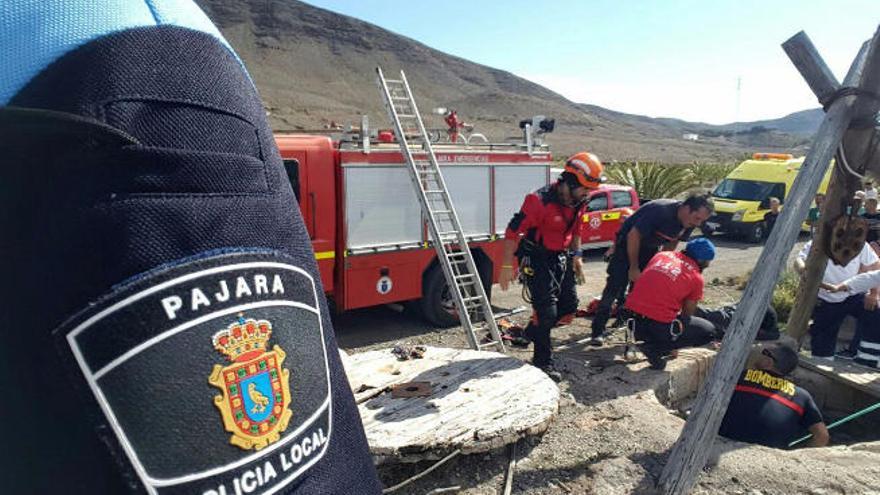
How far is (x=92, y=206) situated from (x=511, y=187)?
8.06m

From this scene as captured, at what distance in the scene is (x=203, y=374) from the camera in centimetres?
57

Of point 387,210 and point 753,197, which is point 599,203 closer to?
point 753,197

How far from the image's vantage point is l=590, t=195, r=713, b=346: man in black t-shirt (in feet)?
21.8

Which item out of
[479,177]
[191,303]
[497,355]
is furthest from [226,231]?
[479,177]

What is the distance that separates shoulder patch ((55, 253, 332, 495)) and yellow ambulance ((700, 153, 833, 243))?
16.4 meters

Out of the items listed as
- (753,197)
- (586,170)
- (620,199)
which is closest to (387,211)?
(586,170)

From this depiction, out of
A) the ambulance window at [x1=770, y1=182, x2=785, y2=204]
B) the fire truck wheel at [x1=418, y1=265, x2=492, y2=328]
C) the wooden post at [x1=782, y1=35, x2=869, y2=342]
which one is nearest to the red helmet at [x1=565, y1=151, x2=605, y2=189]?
the wooden post at [x1=782, y1=35, x2=869, y2=342]

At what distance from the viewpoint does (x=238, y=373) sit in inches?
23.1

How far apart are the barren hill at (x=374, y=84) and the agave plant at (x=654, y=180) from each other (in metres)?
39.0

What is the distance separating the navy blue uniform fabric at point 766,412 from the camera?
471 centimetres

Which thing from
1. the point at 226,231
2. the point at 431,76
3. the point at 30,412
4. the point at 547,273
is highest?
the point at 431,76

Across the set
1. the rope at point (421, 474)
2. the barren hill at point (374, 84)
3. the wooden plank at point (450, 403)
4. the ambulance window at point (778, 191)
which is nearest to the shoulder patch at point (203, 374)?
the wooden plank at point (450, 403)

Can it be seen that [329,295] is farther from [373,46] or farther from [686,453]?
[373,46]

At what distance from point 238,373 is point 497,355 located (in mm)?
4643
